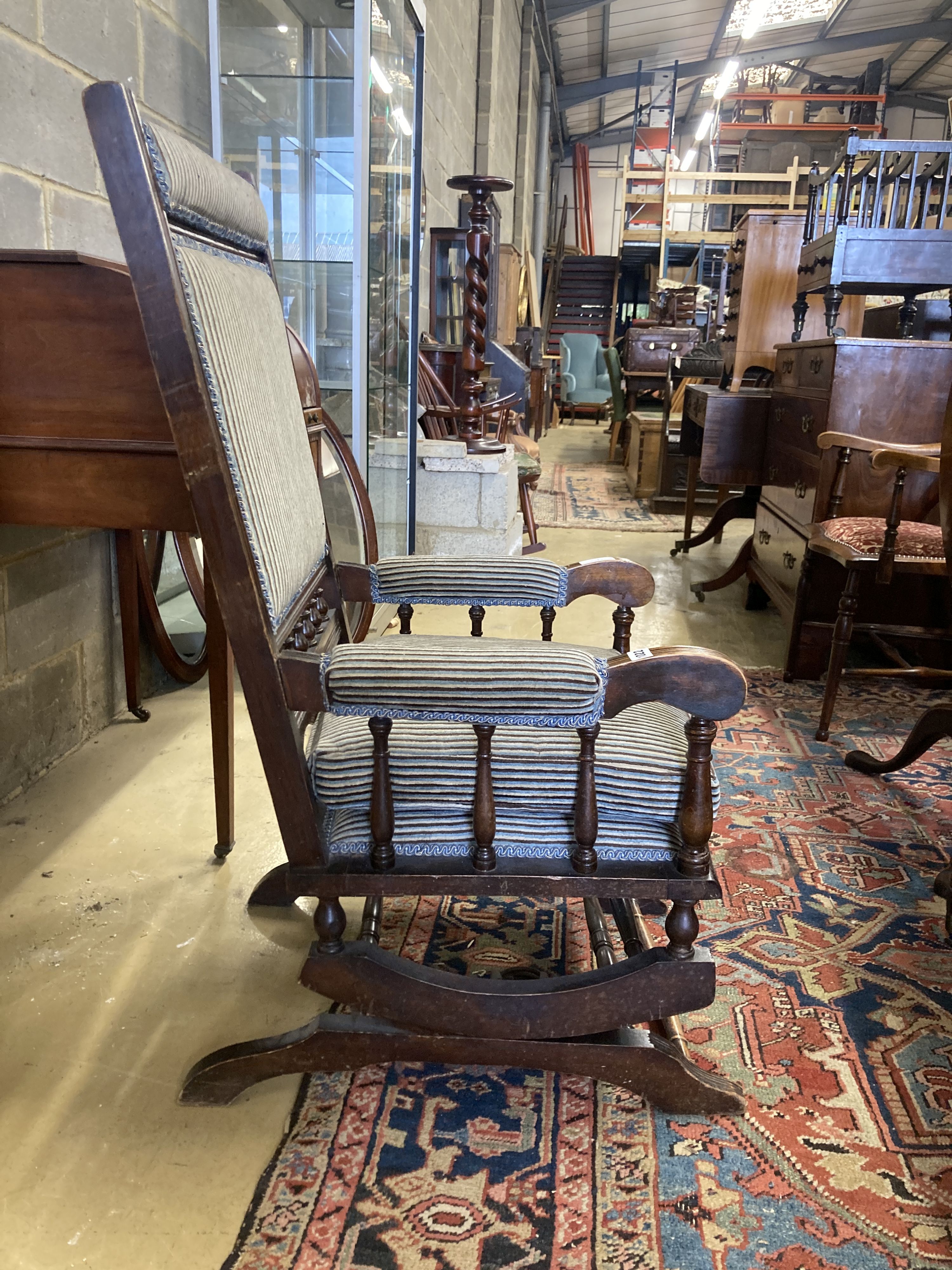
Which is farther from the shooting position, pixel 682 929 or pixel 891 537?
pixel 891 537

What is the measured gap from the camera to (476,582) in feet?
4.97

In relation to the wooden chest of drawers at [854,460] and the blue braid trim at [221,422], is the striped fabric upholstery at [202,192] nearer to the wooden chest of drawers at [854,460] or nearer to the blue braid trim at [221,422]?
the blue braid trim at [221,422]

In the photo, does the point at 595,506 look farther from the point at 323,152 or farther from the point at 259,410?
the point at 259,410

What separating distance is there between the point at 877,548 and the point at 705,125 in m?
16.8

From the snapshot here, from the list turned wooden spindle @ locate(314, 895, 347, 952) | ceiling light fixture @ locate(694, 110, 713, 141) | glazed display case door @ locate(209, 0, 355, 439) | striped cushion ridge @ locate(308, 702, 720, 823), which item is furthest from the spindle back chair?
ceiling light fixture @ locate(694, 110, 713, 141)

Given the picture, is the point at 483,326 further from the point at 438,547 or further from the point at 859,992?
the point at 859,992

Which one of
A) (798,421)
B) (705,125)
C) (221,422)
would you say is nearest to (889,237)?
(798,421)

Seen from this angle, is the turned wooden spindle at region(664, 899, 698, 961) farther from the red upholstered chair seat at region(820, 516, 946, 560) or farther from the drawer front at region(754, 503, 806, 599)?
the drawer front at region(754, 503, 806, 599)

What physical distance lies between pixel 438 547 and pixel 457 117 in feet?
14.9

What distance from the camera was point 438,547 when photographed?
428 cm

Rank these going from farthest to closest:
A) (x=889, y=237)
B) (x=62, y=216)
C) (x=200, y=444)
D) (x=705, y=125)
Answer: (x=705, y=125)
(x=889, y=237)
(x=62, y=216)
(x=200, y=444)

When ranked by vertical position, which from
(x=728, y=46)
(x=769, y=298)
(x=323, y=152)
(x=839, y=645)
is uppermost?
(x=728, y=46)

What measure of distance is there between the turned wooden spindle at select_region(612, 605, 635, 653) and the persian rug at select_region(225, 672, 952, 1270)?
1.62 ft

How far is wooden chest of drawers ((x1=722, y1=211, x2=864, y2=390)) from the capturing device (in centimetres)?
473
